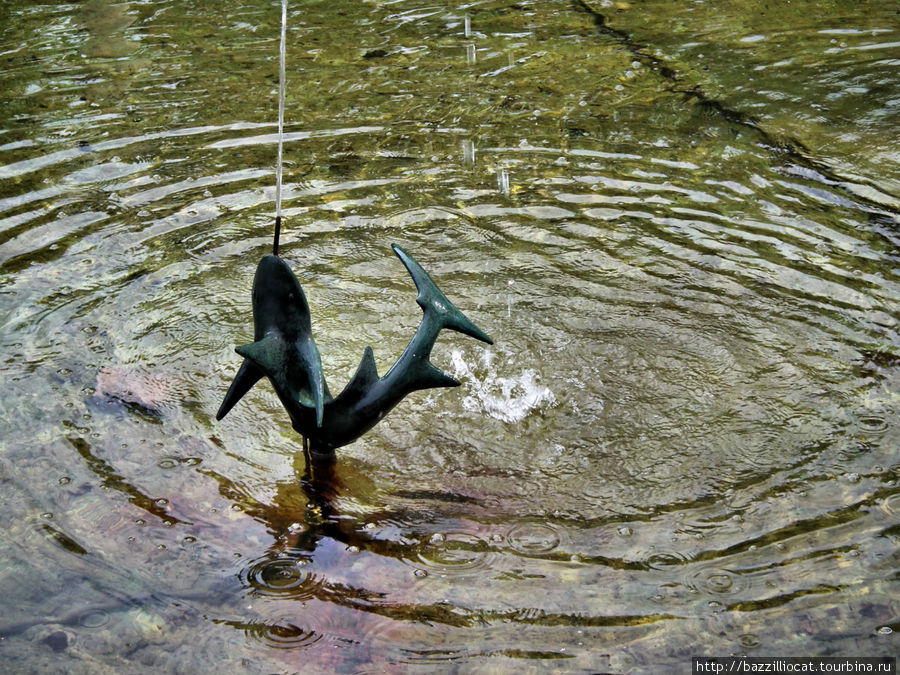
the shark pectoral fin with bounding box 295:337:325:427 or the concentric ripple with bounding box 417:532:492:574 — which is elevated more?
the shark pectoral fin with bounding box 295:337:325:427

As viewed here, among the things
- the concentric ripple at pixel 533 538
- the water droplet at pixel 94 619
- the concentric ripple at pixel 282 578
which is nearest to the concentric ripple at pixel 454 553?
the concentric ripple at pixel 533 538

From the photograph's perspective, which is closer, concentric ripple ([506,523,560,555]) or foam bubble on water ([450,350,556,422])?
concentric ripple ([506,523,560,555])

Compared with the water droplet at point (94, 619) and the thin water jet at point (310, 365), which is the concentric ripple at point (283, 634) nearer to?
the water droplet at point (94, 619)

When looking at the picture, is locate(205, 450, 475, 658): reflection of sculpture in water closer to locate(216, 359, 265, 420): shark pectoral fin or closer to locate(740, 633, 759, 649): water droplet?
locate(216, 359, 265, 420): shark pectoral fin

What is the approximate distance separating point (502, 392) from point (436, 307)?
92cm

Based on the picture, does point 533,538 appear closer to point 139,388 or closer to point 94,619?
point 94,619

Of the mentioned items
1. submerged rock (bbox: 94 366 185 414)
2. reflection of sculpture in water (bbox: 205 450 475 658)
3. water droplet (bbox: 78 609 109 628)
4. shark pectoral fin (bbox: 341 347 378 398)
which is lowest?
reflection of sculpture in water (bbox: 205 450 475 658)

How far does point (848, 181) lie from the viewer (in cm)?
643

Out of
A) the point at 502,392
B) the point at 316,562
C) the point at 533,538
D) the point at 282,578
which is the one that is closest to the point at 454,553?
the point at 533,538

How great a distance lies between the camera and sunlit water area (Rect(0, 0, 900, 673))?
3463 mm

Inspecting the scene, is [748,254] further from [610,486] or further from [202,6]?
[202,6]

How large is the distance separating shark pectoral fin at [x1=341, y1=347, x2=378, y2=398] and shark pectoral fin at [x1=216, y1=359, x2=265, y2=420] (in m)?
0.37

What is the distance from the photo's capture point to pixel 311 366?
381 cm

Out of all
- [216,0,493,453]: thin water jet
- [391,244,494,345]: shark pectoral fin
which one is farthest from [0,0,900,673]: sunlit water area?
[391,244,494,345]: shark pectoral fin
